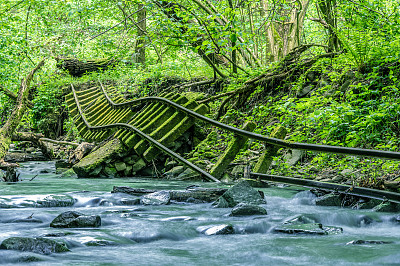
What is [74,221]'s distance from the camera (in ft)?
9.98

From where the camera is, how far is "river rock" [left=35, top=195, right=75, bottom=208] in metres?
4.28

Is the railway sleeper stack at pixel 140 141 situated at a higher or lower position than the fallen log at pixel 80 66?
lower

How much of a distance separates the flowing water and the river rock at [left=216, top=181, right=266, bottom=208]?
0.43 ft

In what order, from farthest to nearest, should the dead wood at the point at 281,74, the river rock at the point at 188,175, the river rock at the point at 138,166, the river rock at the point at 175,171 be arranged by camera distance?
the dead wood at the point at 281,74 → the river rock at the point at 138,166 → the river rock at the point at 175,171 → the river rock at the point at 188,175

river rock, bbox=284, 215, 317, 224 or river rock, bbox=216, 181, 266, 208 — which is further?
river rock, bbox=216, 181, 266, 208

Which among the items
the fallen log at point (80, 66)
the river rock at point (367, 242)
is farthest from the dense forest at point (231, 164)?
the fallen log at point (80, 66)

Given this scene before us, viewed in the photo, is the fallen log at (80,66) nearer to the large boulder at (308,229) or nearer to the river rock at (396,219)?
the large boulder at (308,229)

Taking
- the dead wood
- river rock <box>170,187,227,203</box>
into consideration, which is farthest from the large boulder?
the dead wood

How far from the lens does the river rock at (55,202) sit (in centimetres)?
428

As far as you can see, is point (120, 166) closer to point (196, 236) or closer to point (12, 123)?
point (12, 123)

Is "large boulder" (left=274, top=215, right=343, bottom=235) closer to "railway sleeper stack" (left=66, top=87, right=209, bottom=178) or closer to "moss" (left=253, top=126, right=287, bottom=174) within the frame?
"moss" (left=253, top=126, right=287, bottom=174)

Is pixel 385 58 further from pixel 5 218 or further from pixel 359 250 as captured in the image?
pixel 5 218

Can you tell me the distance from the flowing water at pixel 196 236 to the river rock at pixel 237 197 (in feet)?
0.43

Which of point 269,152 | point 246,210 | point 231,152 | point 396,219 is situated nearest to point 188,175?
point 231,152
